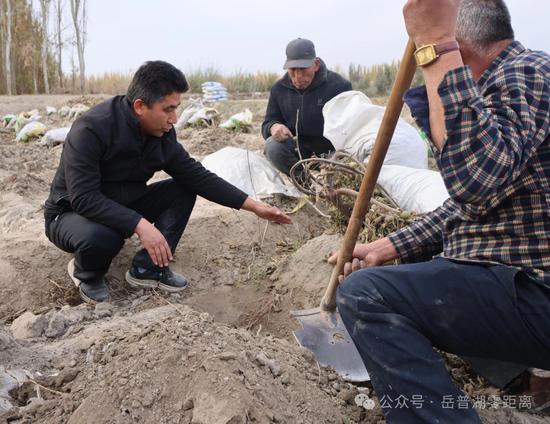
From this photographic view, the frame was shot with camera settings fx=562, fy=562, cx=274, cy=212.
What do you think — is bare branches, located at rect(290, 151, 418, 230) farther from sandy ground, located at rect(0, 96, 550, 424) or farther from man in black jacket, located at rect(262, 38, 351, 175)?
man in black jacket, located at rect(262, 38, 351, 175)

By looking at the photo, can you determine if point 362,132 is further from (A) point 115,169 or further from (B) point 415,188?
(A) point 115,169

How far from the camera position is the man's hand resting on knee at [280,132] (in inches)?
188

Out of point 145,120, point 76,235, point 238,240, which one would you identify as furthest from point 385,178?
point 76,235

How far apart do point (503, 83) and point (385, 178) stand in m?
2.26

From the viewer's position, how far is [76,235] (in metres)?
2.83

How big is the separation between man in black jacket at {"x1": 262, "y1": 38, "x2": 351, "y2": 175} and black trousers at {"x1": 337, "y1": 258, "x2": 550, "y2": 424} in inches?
130

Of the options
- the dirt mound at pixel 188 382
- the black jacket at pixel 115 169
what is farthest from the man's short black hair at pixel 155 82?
the dirt mound at pixel 188 382

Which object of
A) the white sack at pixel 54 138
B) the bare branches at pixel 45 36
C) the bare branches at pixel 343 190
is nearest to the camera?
the bare branches at pixel 343 190

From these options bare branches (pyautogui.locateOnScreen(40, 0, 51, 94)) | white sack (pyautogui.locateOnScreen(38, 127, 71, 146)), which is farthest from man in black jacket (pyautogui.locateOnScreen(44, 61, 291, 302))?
bare branches (pyautogui.locateOnScreen(40, 0, 51, 94))

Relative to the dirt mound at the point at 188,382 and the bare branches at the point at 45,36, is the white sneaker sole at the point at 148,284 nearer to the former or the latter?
the dirt mound at the point at 188,382

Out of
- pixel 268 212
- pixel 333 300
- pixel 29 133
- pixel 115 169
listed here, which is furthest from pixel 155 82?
pixel 29 133

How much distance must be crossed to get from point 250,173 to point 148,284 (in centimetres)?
189

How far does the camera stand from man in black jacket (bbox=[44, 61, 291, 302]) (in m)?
2.74

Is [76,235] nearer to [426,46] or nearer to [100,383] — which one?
[100,383]
